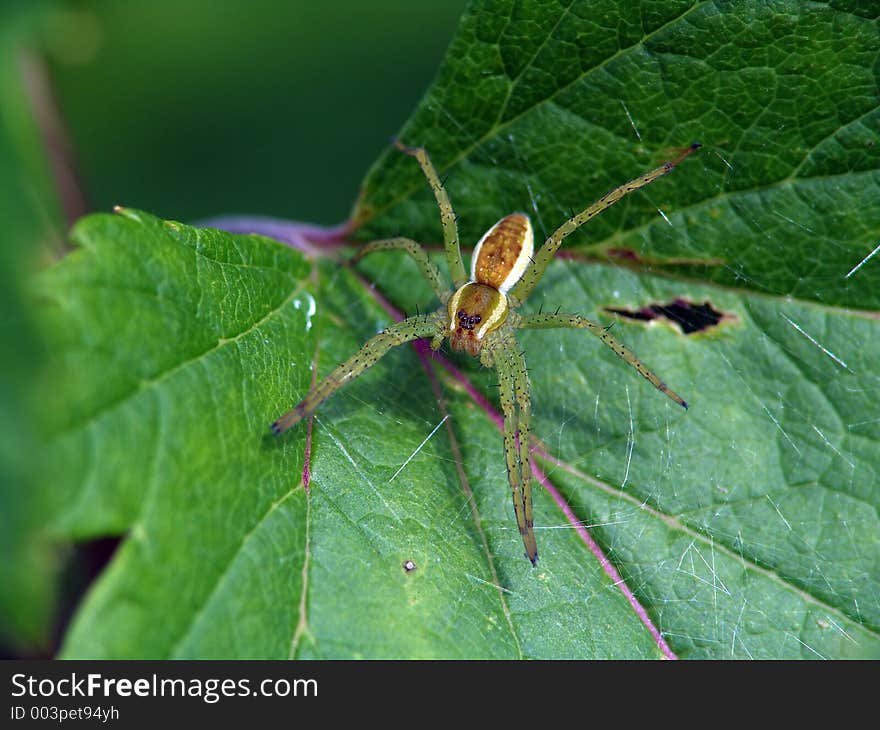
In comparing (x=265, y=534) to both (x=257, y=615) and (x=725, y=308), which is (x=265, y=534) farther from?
(x=725, y=308)

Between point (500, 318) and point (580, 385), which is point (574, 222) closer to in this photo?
point (500, 318)

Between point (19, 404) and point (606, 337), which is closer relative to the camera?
point (19, 404)

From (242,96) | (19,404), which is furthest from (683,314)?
(242,96)

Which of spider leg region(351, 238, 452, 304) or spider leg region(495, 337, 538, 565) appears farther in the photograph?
spider leg region(351, 238, 452, 304)

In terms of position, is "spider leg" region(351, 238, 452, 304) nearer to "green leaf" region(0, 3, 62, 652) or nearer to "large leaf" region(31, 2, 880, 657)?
"large leaf" region(31, 2, 880, 657)

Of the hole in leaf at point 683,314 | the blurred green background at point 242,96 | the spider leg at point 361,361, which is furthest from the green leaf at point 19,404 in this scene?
the blurred green background at point 242,96

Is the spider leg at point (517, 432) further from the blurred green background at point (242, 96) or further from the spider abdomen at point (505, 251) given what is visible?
the blurred green background at point (242, 96)

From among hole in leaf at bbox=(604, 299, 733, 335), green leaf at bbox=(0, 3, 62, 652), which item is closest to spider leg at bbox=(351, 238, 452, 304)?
hole in leaf at bbox=(604, 299, 733, 335)
